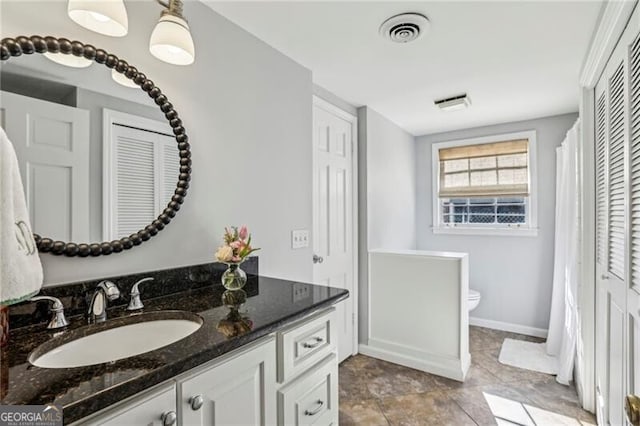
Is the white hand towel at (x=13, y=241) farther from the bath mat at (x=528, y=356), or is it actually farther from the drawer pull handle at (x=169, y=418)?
the bath mat at (x=528, y=356)

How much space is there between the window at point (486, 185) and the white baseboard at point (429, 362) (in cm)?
164

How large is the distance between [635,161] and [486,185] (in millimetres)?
2451

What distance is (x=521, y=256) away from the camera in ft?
11.1

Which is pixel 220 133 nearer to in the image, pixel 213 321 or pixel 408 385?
pixel 213 321

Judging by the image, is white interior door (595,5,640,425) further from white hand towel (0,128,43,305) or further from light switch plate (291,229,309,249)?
white hand towel (0,128,43,305)

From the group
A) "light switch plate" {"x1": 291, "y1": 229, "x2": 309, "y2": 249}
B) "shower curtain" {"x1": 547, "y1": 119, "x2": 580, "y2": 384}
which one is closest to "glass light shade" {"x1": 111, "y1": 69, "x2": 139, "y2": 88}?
"light switch plate" {"x1": 291, "y1": 229, "x2": 309, "y2": 249}

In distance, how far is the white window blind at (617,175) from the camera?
1408mm

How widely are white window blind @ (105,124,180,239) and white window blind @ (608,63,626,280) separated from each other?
76.7 inches

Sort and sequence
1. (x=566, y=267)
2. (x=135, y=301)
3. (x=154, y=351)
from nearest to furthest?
1. (x=154, y=351)
2. (x=135, y=301)
3. (x=566, y=267)

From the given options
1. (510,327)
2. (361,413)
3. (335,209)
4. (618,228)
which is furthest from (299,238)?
(510,327)

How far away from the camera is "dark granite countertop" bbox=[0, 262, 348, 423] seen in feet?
1.93

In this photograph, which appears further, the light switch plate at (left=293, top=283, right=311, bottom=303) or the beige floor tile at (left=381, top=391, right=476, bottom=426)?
the beige floor tile at (left=381, top=391, right=476, bottom=426)

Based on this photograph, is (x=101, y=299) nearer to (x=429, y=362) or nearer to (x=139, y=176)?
(x=139, y=176)

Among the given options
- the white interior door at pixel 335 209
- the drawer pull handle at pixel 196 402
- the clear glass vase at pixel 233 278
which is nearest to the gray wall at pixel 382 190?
the white interior door at pixel 335 209
